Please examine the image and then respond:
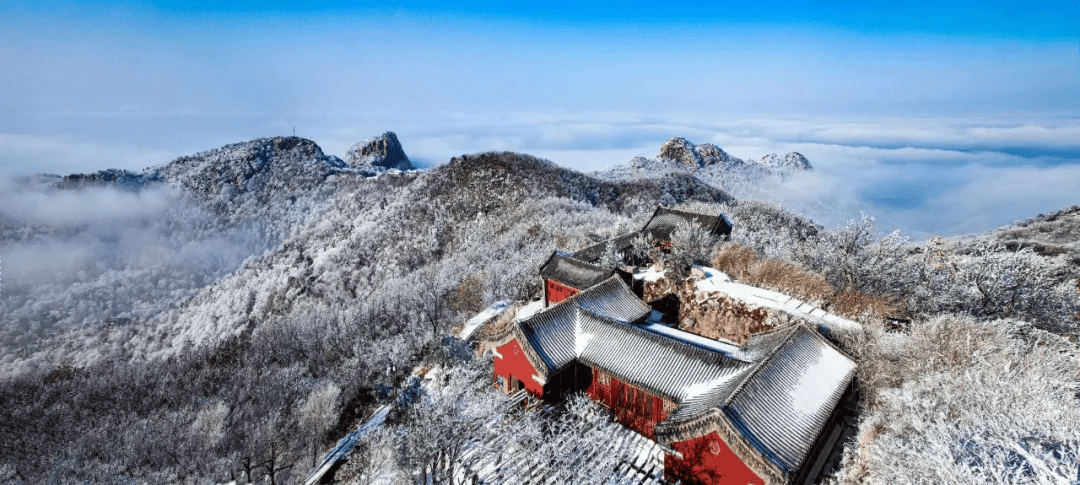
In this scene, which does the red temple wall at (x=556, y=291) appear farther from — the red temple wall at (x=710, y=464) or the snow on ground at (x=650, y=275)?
the red temple wall at (x=710, y=464)

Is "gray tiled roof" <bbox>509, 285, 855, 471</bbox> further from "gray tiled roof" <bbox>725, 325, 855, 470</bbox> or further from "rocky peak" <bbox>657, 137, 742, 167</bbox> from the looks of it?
"rocky peak" <bbox>657, 137, 742, 167</bbox>

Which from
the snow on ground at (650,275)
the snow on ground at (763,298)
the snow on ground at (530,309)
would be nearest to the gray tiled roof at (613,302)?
the snow on ground at (763,298)

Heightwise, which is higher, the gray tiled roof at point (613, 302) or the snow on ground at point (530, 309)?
the gray tiled roof at point (613, 302)

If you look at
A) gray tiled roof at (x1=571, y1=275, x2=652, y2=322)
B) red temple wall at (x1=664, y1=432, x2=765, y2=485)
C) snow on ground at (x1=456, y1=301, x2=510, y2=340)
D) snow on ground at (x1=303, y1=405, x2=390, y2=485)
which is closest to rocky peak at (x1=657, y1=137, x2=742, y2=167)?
snow on ground at (x1=456, y1=301, x2=510, y2=340)

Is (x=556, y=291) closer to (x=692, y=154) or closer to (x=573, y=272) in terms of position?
(x=573, y=272)

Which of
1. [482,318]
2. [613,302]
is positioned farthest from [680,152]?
[613,302]
